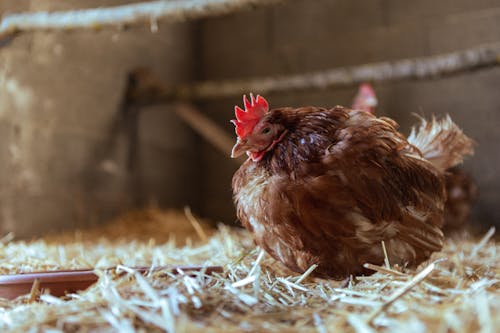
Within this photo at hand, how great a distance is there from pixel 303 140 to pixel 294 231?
1.09ft

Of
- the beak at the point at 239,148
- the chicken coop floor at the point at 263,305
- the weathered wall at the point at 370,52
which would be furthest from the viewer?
the weathered wall at the point at 370,52

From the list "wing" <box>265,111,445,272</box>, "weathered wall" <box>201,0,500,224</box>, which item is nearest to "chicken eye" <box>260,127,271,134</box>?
"wing" <box>265,111,445,272</box>

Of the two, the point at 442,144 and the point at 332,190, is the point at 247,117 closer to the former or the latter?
the point at 332,190

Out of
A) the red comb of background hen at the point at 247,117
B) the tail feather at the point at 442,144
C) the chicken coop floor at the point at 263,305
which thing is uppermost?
the red comb of background hen at the point at 247,117

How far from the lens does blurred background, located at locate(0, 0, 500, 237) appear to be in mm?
3697

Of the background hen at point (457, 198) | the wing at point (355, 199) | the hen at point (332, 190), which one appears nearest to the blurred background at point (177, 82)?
the background hen at point (457, 198)

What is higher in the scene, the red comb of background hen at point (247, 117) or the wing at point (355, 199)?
the red comb of background hen at point (247, 117)

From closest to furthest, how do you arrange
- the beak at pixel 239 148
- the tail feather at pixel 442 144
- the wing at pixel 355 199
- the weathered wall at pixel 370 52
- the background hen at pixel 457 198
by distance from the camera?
1. the wing at pixel 355 199
2. the beak at pixel 239 148
3. the tail feather at pixel 442 144
4. the background hen at pixel 457 198
5. the weathered wall at pixel 370 52

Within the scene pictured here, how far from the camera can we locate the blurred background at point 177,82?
3697 mm

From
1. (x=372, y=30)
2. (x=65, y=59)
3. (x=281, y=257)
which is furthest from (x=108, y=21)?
(x=372, y=30)

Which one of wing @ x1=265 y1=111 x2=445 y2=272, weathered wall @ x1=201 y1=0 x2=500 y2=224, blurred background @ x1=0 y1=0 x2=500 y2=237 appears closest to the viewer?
wing @ x1=265 y1=111 x2=445 y2=272

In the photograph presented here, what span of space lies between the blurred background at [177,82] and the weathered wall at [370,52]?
1 centimetres

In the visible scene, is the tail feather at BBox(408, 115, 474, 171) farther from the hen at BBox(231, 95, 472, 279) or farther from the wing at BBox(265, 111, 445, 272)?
the wing at BBox(265, 111, 445, 272)

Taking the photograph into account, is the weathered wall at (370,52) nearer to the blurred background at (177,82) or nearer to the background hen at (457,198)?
the blurred background at (177,82)
